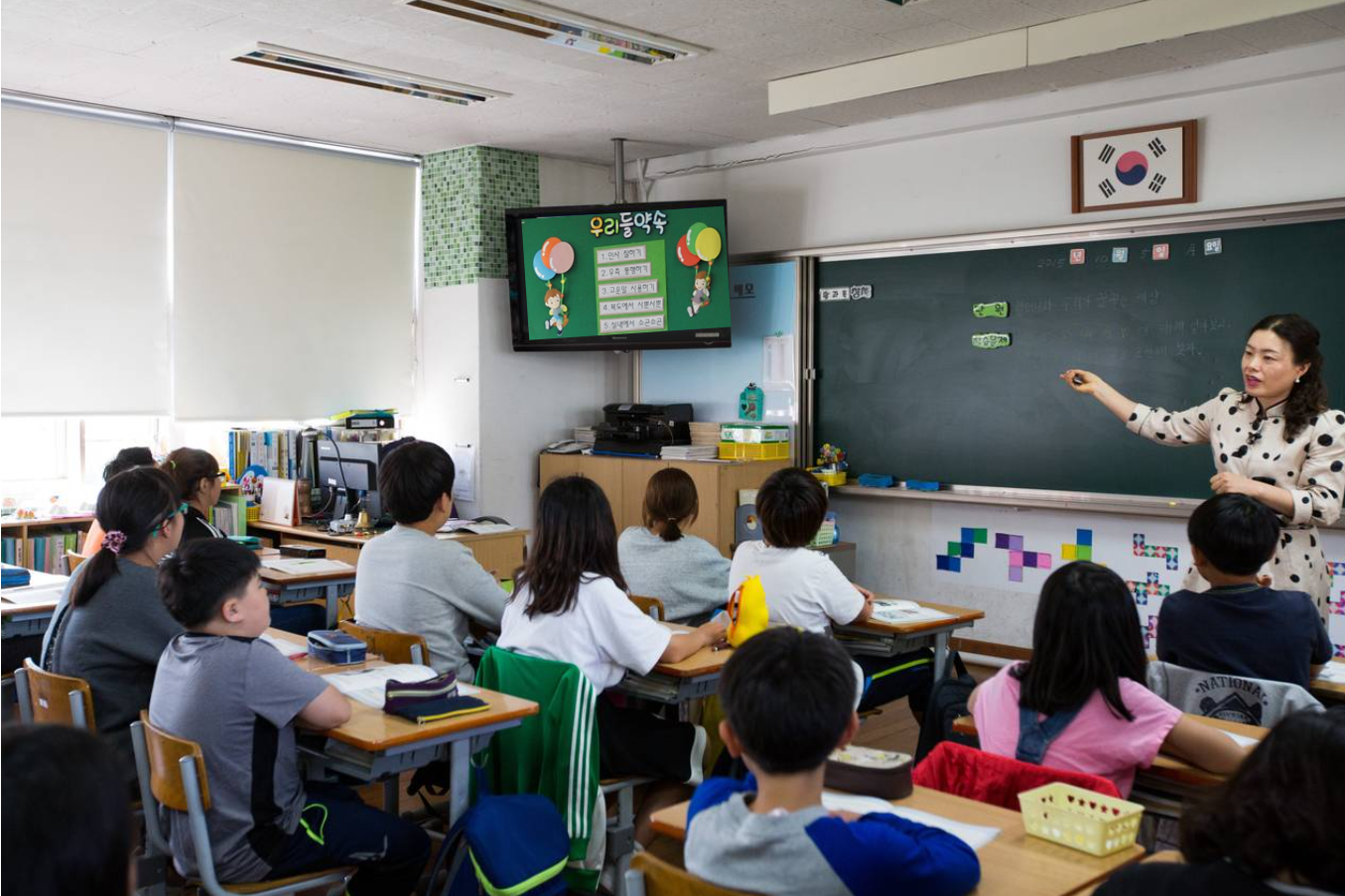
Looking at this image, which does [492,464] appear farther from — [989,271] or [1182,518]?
[1182,518]

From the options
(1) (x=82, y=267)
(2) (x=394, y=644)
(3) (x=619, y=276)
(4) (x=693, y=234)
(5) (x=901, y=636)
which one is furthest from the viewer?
(3) (x=619, y=276)

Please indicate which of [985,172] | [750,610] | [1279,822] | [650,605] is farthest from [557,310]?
[1279,822]

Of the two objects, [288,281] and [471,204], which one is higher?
[471,204]

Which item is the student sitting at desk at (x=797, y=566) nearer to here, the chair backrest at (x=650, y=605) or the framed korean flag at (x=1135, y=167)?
the chair backrest at (x=650, y=605)

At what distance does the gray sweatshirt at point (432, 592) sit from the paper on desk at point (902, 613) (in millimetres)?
1321

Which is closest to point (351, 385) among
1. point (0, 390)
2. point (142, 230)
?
point (142, 230)

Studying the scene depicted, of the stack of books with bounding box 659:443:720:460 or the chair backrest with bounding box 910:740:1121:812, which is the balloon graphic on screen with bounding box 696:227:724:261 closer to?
the stack of books with bounding box 659:443:720:460

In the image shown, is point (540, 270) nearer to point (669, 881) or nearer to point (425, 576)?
point (425, 576)

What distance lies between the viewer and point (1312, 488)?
3.55m

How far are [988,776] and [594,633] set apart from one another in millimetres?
1229

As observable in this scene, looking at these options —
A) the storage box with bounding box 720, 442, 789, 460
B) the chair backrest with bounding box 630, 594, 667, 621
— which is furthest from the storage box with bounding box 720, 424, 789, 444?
the chair backrest with bounding box 630, 594, 667, 621

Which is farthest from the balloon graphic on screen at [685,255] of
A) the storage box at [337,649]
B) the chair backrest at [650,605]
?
the storage box at [337,649]

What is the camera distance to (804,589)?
12.4 ft

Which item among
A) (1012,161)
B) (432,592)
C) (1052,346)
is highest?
(1012,161)
